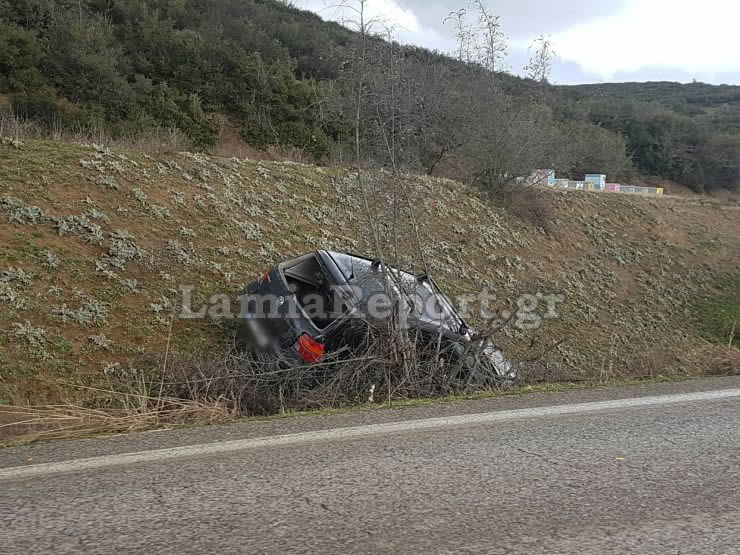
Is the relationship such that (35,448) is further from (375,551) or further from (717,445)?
(717,445)

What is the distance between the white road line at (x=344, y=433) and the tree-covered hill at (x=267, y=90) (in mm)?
3370

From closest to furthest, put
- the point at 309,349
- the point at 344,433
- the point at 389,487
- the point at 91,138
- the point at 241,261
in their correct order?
the point at 389,487 → the point at 344,433 → the point at 309,349 → the point at 241,261 → the point at 91,138

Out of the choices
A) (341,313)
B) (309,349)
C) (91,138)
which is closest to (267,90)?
(91,138)

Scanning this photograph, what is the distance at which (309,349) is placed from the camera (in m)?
5.80

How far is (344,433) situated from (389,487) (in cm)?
99

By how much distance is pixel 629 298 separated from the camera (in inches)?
622

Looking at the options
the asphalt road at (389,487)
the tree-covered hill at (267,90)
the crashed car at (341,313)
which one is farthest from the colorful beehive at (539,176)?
the asphalt road at (389,487)

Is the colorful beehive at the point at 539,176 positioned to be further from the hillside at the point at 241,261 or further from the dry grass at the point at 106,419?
the dry grass at the point at 106,419

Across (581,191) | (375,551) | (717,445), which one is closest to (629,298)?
(581,191)

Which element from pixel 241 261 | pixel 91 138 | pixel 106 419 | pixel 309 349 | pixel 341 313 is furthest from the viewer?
pixel 91 138

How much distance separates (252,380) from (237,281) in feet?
12.5

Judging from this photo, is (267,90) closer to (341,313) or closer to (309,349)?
(341,313)

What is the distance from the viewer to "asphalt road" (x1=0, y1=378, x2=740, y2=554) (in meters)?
2.73

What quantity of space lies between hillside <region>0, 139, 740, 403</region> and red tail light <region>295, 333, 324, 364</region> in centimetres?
194
